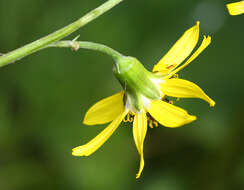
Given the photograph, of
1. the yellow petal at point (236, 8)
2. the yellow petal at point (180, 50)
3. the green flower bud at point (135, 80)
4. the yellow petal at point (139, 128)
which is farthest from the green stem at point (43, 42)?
the yellow petal at point (139, 128)

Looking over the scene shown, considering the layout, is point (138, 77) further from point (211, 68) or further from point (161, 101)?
point (211, 68)

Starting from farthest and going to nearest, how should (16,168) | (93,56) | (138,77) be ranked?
(93,56), (16,168), (138,77)

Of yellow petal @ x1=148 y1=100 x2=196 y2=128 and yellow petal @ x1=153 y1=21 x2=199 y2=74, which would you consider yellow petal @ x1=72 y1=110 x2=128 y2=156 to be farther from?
yellow petal @ x1=153 y1=21 x2=199 y2=74

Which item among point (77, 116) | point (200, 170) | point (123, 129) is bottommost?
point (200, 170)

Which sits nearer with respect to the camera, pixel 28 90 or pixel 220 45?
pixel 28 90

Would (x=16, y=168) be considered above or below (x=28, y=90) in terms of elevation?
below

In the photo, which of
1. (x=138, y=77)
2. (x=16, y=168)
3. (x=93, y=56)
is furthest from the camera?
(x=93, y=56)

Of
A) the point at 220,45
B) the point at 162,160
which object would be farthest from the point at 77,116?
the point at 220,45
